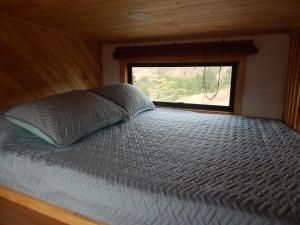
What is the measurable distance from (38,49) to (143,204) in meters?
1.92

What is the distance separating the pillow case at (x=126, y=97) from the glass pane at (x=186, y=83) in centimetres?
72

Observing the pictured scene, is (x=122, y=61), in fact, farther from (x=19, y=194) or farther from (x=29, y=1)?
(x=19, y=194)

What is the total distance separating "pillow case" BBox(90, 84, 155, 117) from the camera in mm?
1971

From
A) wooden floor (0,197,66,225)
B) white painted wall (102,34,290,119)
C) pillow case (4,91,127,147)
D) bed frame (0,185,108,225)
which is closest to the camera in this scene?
bed frame (0,185,108,225)

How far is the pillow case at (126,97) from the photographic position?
6.47 feet

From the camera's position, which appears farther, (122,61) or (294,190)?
(122,61)

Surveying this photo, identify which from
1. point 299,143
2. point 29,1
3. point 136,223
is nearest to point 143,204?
point 136,223

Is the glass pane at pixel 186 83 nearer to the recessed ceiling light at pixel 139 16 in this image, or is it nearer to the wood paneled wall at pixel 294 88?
the wood paneled wall at pixel 294 88

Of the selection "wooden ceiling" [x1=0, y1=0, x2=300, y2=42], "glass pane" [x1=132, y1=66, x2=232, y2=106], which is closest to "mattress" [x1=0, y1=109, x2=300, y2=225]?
"wooden ceiling" [x1=0, y1=0, x2=300, y2=42]

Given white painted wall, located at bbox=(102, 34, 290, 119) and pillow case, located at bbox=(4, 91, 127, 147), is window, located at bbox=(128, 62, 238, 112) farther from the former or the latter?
pillow case, located at bbox=(4, 91, 127, 147)

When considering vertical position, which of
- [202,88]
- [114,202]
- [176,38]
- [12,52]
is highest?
[176,38]

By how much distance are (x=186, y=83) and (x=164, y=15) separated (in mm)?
1223

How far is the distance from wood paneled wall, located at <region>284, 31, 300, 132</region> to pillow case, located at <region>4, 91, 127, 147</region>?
1.66 m

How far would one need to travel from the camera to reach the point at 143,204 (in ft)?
2.81
